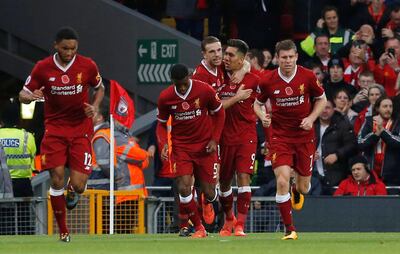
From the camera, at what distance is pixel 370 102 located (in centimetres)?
2584

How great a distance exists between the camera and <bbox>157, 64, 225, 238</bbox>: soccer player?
2070 centimetres

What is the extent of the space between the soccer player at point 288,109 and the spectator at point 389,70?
6594 mm

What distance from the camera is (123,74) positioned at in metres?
30.0

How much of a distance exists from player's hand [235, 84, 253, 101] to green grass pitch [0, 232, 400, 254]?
176 cm

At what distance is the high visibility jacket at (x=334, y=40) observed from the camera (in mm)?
28500

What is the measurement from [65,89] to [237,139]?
2.71m

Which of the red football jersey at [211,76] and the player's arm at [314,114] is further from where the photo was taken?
the red football jersey at [211,76]

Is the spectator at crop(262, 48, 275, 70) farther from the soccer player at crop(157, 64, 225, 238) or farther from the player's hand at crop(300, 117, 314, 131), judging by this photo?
the player's hand at crop(300, 117, 314, 131)

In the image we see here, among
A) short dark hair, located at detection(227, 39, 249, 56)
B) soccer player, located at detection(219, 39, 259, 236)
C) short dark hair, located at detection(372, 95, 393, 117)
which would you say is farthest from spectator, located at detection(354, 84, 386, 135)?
short dark hair, located at detection(227, 39, 249, 56)

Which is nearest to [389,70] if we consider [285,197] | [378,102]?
[378,102]

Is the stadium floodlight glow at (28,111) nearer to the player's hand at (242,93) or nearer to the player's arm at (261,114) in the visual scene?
the player's hand at (242,93)

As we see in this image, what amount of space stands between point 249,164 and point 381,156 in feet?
13.8

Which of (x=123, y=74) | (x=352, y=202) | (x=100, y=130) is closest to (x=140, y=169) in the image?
(x=100, y=130)

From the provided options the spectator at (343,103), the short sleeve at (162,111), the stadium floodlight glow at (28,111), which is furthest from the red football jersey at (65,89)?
the stadium floodlight glow at (28,111)
